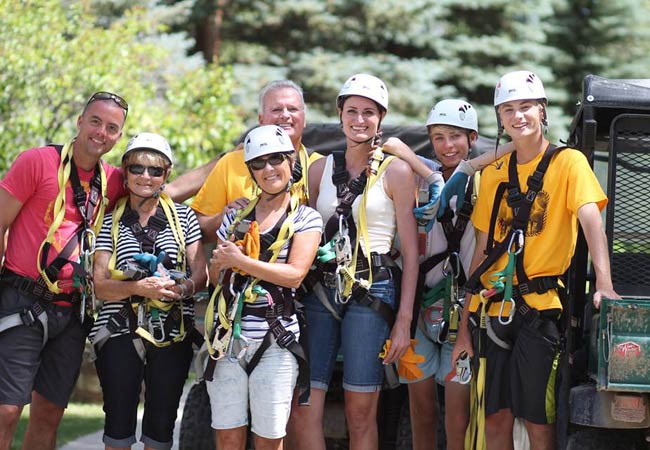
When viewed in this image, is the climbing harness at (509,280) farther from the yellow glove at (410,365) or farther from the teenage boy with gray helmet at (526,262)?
the yellow glove at (410,365)

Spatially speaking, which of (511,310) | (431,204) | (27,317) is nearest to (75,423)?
(27,317)

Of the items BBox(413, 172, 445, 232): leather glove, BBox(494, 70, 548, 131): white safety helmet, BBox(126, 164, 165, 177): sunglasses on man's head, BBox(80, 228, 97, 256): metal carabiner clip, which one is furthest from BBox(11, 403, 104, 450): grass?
BBox(494, 70, 548, 131): white safety helmet

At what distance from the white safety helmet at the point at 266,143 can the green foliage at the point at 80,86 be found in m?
5.91

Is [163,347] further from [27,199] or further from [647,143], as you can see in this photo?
[647,143]

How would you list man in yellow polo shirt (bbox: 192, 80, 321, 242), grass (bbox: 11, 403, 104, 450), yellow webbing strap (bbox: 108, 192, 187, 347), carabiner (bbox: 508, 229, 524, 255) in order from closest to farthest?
carabiner (bbox: 508, 229, 524, 255), yellow webbing strap (bbox: 108, 192, 187, 347), man in yellow polo shirt (bbox: 192, 80, 321, 242), grass (bbox: 11, 403, 104, 450)

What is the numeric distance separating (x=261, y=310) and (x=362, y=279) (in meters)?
0.58

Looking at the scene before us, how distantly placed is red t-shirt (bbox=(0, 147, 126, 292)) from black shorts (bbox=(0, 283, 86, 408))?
0.17 meters

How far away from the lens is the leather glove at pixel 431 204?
20.0 ft

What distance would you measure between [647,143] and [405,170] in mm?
1283

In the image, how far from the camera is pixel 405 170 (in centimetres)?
611

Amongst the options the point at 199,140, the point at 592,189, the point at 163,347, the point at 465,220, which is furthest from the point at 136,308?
the point at 199,140

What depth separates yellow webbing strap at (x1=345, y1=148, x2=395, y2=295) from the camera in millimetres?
5941

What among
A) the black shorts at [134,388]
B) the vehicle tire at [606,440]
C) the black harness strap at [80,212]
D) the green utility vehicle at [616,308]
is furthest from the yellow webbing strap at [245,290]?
the vehicle tire at [606,440]

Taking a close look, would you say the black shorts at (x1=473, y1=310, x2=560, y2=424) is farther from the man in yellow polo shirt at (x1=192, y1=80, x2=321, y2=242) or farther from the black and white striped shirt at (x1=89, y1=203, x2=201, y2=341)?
the black and white striped shirt at (x1=89, y1=203, x2=201, y2=341)
